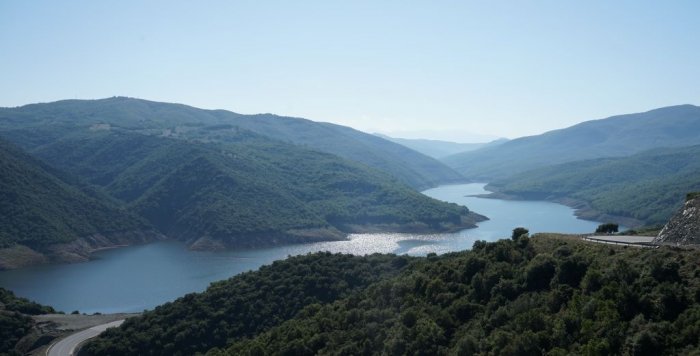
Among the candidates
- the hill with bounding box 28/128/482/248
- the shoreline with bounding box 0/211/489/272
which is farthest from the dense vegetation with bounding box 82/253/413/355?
the hill with bounding box 28/128/482/248

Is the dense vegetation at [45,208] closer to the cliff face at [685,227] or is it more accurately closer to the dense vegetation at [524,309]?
the dense vegetation at [524,309]

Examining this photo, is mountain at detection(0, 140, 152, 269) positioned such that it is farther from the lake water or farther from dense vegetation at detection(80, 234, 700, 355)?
dense vegetation at detection(80, 234, 700, 355)

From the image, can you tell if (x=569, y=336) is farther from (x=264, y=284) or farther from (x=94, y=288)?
(x=94, y=288)

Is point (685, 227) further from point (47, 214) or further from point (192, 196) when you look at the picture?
point (192, 196)

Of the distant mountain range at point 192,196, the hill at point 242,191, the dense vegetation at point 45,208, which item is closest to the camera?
the dense vegetation at point 45,208

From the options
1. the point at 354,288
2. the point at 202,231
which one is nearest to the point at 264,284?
the point at 354,288

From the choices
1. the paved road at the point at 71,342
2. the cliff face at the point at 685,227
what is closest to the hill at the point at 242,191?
the paved road at the point at 71,342
